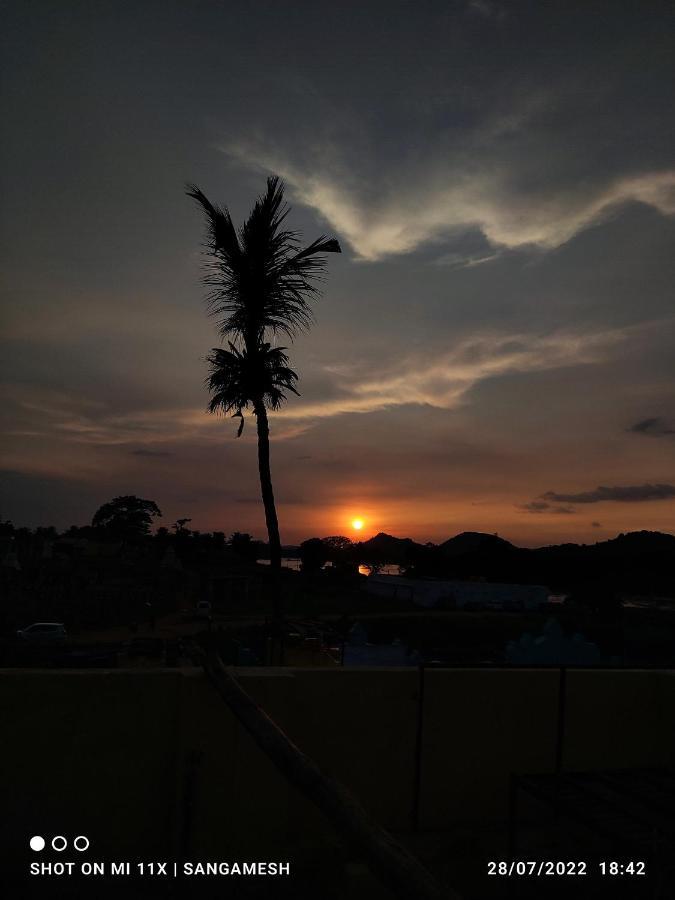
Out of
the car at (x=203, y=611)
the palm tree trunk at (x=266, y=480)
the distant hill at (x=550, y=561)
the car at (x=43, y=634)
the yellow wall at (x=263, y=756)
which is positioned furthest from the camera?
the distant hill at (x=550, y=561)

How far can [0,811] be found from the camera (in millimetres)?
4027

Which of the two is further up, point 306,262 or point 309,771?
point 306,262

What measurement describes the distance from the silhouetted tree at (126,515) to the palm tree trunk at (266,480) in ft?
321

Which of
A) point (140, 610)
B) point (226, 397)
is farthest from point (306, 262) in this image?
point (140, 610)

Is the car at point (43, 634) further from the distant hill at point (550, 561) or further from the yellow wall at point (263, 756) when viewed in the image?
the distant hill at point (550, 561)

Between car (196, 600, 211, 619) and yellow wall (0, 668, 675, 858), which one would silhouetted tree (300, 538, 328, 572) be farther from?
yellow wall (0, 668, 675, 858)

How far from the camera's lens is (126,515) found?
4151 inches

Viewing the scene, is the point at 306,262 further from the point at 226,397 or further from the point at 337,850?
the point at 337,850

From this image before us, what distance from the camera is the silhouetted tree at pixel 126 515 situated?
344 ft

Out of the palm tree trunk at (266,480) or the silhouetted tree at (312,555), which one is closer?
the palm tree trunk at (266,480)

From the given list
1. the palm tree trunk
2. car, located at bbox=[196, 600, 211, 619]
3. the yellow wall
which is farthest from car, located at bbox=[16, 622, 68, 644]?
the yellow wall

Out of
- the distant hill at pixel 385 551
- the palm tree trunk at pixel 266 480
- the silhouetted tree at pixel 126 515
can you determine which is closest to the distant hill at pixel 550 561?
the distant hill at pixel 385 551

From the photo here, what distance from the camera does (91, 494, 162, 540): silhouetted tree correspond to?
105m

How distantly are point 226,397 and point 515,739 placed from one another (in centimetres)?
876
